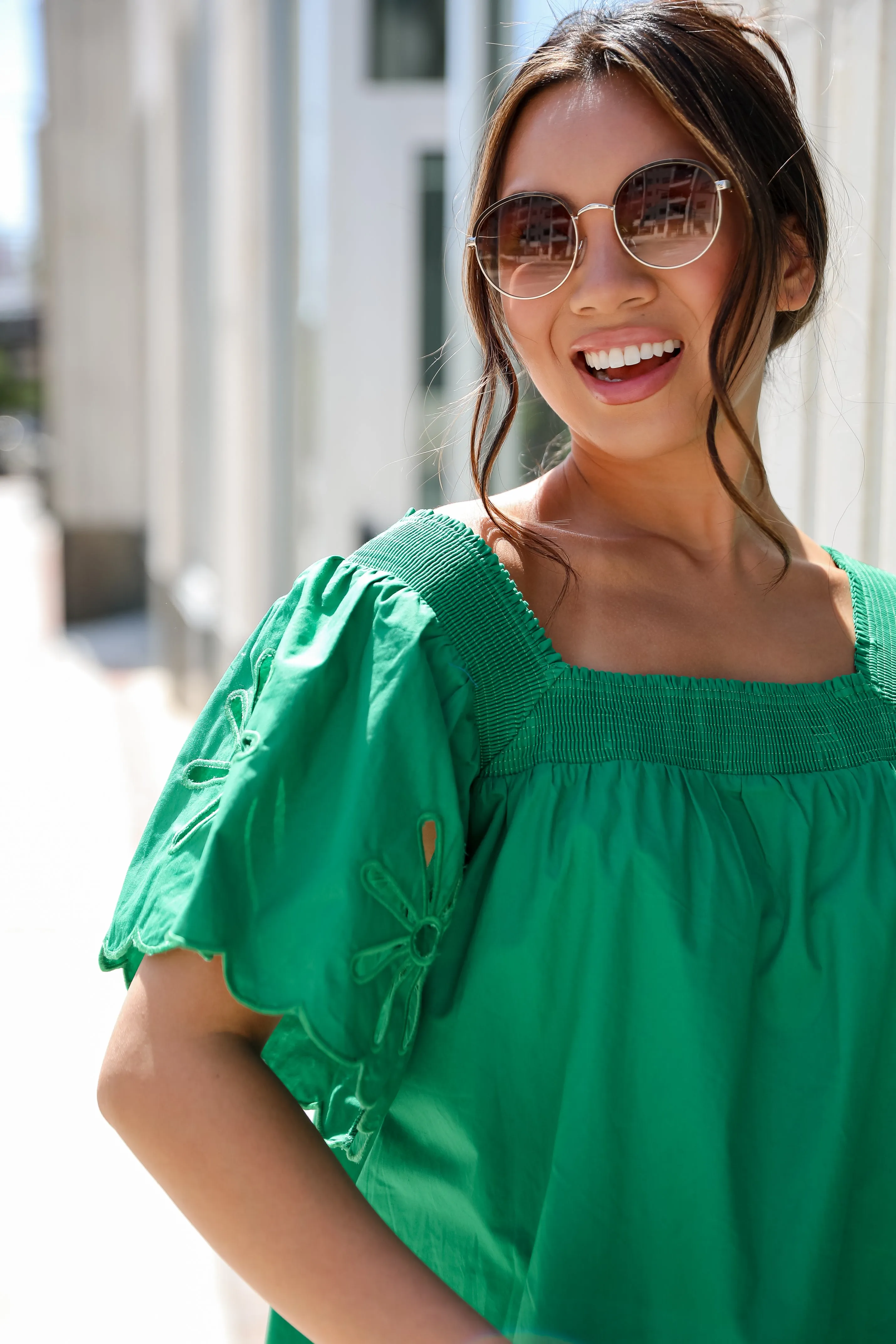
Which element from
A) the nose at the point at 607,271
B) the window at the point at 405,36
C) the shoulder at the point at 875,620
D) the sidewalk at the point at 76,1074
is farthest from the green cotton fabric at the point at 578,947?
the window at the point at 405,36

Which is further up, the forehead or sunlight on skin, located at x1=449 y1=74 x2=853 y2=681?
the forehead

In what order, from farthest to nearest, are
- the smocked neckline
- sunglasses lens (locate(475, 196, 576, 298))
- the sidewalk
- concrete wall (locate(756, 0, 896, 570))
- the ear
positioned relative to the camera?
the sidewalk < concrete wall (locate(756, 0, 896, 570)) < the ear < sunglasses lens (locate(475, 196, 576, 298)) < the smocked neckline

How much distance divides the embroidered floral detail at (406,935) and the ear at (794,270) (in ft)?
2.41

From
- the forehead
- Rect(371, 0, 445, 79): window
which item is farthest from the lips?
Rect(371, 0, 445, 79): window

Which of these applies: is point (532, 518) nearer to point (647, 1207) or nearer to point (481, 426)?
point (481, 426)

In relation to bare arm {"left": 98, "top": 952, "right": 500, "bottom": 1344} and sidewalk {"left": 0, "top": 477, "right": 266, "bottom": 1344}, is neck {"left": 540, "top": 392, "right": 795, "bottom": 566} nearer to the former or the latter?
bare arm {"left": 98, "top": 952, "right": 500, "bottom": 1344}

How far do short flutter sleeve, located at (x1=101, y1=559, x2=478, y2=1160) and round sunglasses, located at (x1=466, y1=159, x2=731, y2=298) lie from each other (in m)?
0.38

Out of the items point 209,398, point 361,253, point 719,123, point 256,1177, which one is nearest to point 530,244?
point 719,123

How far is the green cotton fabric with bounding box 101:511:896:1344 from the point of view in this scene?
1073 mm

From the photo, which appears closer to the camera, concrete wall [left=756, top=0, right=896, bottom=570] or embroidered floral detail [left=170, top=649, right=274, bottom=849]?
embroidered floral detail [left=170, top=649, right=274, bottom=849]

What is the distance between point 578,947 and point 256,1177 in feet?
1.06

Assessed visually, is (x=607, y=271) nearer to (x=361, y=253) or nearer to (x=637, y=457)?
(x=637, y=457)

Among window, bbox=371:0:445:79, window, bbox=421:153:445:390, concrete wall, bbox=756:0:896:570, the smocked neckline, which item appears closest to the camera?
the smocked neckline

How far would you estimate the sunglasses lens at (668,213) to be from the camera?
4.09 ft
